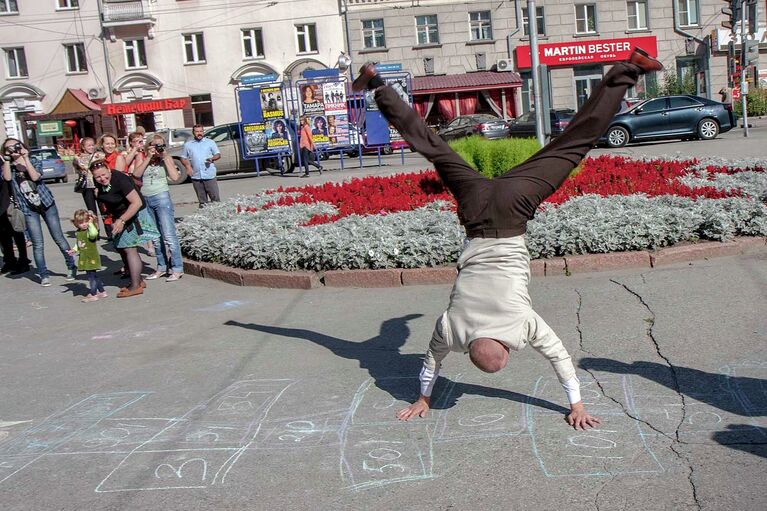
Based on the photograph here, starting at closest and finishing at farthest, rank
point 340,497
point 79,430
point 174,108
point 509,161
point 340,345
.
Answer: point 340,497, point 79,430, point 340,345, point 509,161, point 174,108

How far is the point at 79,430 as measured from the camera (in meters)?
5.11

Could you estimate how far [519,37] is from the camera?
44.8 meters

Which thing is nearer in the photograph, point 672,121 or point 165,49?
point 672,121

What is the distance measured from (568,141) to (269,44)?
4161 centimetres

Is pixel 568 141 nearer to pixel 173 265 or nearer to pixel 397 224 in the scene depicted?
pixel 397 224

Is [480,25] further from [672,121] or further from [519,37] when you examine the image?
[672,121]

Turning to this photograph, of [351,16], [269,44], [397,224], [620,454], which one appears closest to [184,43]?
[269,44]

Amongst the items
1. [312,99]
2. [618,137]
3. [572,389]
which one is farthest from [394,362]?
[618,137]

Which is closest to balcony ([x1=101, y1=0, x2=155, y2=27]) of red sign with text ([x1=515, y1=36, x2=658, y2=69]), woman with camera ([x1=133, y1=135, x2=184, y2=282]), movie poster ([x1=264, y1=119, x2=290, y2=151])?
red sign with text ([x1=515, y1=36, x2=658, y2=69])

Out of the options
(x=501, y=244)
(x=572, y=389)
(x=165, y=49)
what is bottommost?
(x=572, y=389)

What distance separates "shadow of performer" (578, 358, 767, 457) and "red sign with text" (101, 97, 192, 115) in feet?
124

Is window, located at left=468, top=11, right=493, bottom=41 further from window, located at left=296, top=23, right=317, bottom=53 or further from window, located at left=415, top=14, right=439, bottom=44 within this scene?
window, located at left=296, top=23, right=317, bottom=53

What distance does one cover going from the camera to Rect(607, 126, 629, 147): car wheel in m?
26.6

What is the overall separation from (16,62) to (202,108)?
10841 mm
